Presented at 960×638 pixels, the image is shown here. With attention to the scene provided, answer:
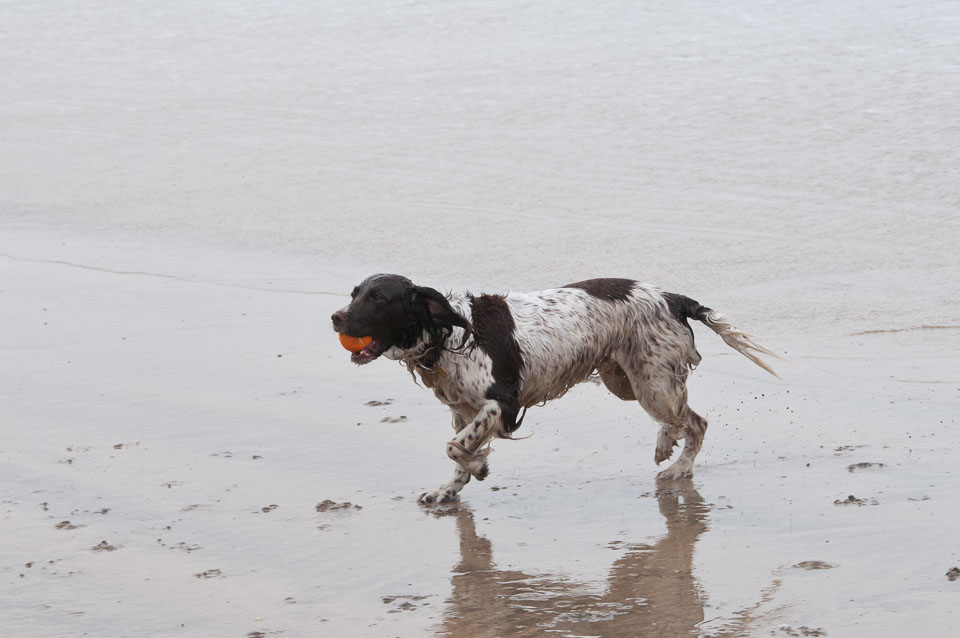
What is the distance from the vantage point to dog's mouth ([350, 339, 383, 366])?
543 cm

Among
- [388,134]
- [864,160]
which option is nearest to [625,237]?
[864,160]

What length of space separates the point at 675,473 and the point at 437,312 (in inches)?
54.9

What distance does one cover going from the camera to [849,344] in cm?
776

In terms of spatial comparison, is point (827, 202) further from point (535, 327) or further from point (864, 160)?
point (535, 327)

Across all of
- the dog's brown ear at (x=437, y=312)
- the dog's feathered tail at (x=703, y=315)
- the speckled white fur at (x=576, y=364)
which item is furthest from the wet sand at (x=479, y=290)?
the dog's brown ear at (x=437, y=312)

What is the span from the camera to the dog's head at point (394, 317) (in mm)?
5414

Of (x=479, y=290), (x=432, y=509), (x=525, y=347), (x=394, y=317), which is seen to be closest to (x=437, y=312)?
(x=394, y=317)

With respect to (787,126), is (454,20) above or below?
above

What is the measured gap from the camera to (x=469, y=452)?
554 centimetres

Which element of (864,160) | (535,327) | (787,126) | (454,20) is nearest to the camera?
(535,327)

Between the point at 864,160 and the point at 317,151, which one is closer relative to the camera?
the point at 864,160

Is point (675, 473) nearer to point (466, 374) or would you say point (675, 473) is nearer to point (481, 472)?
point (481, 472)

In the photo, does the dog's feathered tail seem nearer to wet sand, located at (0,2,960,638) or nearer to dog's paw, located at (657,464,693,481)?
wet sand, located at (0,2,960,638)

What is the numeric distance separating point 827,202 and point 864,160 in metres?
1.31
